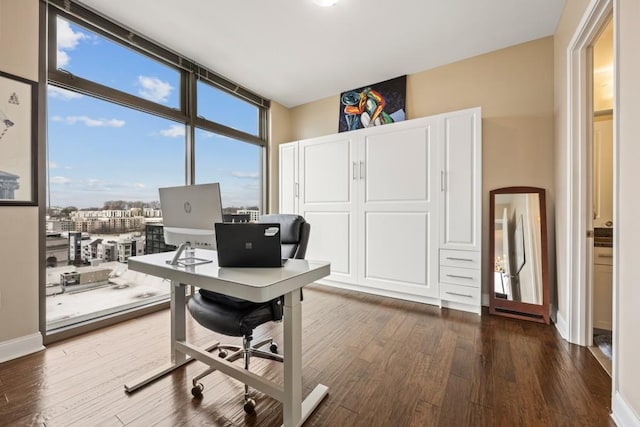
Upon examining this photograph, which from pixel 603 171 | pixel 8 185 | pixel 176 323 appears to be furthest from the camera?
pixel 603 171

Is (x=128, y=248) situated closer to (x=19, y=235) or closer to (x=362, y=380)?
(x=19, y=235)

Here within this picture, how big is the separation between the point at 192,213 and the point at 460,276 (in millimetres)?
2579

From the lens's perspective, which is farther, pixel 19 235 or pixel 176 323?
pixel 19 235

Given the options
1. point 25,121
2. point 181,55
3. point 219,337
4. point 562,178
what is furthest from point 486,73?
point 25,121

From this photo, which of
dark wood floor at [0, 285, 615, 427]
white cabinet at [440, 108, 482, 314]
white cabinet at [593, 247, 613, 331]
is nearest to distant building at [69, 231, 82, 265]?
dark wood floor at [0, 285, 615, 427]

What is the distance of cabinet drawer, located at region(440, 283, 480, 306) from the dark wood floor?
27cm

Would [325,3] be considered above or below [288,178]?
above

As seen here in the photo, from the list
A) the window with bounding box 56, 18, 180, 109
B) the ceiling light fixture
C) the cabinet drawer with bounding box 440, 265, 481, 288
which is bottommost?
the cabinet drawer with bounding box 440, 265, 481, 288

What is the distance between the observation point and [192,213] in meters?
1.52

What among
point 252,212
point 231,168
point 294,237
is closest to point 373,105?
point 231,168

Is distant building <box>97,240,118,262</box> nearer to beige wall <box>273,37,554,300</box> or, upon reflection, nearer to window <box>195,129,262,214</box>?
window <box>195,129,262,214</box>

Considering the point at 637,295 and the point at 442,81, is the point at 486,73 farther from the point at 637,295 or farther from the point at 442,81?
the point at 637,295

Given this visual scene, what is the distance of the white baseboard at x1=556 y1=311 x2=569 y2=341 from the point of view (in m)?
2.15

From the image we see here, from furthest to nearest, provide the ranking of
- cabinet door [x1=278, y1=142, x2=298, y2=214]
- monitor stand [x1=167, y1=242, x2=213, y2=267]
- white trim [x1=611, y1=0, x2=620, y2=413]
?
cabinet door [x1=278, y1=142, x2=298, y2=214] < monitor stand [x1=167, y1=242, x2=213, y2=267] < white trim [x1=611, y1=0, x2=620, y2=413]
